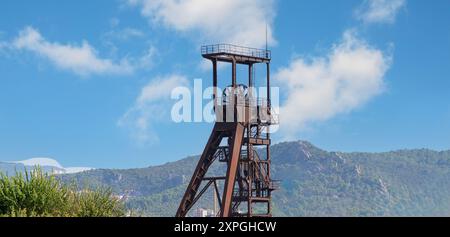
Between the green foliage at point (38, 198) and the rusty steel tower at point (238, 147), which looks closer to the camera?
the green foliage at point (38, 198)

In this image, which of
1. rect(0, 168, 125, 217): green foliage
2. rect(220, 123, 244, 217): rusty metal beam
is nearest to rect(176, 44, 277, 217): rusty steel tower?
rect(220, 123, 244, 217): rusty metal beam

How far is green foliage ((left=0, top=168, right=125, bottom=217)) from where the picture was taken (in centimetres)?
4931

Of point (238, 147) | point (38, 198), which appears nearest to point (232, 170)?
point (238, 147)

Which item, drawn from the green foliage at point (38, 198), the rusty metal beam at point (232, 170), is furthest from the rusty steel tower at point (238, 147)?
the green foliage at point (38, 198)

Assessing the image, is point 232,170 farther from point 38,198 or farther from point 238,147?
point 38,198

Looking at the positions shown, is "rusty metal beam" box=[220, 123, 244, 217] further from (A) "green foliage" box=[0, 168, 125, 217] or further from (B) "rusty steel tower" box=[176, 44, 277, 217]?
(A) "green foliage" box=[0, 168, 125, 217]

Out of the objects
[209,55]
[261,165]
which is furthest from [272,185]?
[209,55]

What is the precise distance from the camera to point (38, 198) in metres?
50.5

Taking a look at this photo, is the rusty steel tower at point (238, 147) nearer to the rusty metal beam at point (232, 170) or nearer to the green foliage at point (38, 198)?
the rusty metal beam at point (232, 170)

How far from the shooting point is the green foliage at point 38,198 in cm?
4931

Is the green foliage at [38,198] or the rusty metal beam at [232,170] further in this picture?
the rusty metal beam at [232,170]
